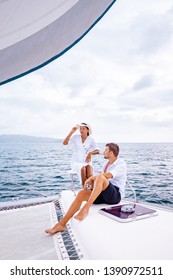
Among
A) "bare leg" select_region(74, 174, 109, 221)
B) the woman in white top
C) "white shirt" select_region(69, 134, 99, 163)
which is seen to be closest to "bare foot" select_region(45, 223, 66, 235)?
"bare leg" select_region(74, 174, 109, 221)

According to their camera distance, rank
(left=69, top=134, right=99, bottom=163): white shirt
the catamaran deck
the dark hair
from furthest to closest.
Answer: (left=69, top=134, right=99, bottom=163): white shirt < the dark hair < the catamaran deck

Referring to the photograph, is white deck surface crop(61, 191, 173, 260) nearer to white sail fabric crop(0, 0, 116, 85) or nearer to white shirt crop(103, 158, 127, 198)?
white shirt crop(103, 158, 127, 198)

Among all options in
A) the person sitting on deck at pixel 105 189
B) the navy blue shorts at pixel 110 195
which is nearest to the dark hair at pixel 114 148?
the person sitting on deck at pixel 105 189

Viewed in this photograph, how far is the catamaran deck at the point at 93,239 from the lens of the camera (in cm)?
161

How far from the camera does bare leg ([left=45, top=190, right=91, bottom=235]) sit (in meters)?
2.15

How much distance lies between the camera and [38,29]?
1.58 meters

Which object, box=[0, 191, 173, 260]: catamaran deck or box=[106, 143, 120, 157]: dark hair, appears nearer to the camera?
box=[0, 191, 173, 260]: catamaran deck

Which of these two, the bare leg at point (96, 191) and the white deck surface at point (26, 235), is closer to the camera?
the white deck surface at point (26, 235)

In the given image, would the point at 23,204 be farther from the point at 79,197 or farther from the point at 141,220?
the point at 141,220

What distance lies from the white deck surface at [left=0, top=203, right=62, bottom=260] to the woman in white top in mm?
870

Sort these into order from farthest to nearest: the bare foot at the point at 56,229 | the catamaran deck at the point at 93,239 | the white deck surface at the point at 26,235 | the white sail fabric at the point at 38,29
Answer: the bare foot at the point at 56,229 → the white deck surface at the point at 26,235 → the catamaran deck at the point at 93,239 → the white sail fabric at the point at 38,29

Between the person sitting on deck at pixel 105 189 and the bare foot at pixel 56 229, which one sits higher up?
the person sitting on deck at pixel 105 189

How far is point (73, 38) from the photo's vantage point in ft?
5.71

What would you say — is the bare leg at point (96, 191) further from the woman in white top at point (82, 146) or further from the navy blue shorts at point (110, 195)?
the woman in white top at point (82, 146)
